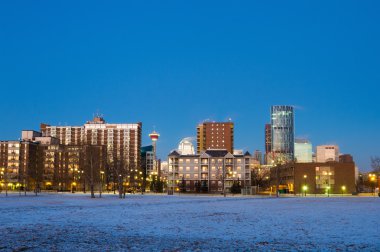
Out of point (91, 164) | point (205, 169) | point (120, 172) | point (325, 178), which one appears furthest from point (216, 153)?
point (91, 164)

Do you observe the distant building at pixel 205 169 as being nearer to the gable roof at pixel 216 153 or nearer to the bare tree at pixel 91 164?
the gable roof at pixel 216 153

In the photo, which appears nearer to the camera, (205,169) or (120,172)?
(120,172)

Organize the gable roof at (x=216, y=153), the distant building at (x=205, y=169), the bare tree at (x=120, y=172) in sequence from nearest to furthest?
the bare tree at (x=120, y=172)
the distant building at (x=205, y=169)
the gable roof at (x=216, y=153)

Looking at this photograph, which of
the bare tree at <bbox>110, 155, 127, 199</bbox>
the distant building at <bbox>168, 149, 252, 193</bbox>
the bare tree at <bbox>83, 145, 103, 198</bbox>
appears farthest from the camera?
the distant building at <bbox>168, 149, 252, 193</bbox>

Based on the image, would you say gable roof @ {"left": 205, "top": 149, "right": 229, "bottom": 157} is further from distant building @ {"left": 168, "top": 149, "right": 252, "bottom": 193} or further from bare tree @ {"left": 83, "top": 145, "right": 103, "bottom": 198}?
bare tree @ {"left": 83, "top": 145, "right": 103, "bottom": 198}

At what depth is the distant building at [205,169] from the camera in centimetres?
17975

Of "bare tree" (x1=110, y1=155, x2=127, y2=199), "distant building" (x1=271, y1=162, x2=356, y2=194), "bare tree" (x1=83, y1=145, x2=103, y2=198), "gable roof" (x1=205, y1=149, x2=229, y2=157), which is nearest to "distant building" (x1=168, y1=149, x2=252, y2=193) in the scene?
"gable roof" (x1=205, y1=149, x2=229, y2=157)

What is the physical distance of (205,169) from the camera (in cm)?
18175

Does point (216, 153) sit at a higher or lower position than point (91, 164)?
higher

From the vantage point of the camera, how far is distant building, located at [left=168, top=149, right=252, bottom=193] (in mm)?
179750

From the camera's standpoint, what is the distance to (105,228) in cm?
2847

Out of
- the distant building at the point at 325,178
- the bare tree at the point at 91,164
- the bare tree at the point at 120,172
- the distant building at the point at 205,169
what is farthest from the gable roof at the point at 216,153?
the bare tree at the point at 120,172

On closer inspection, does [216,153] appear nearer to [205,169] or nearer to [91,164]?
[205,169]

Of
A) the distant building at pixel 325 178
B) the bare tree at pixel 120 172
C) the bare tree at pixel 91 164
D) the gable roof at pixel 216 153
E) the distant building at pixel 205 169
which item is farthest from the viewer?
the gable roof at pixel 216 153
